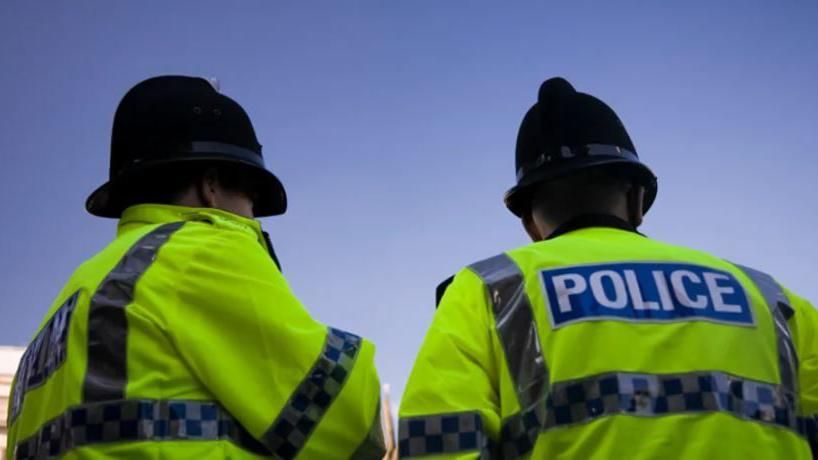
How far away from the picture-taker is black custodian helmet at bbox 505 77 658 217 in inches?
121

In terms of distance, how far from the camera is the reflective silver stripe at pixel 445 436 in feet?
7.98

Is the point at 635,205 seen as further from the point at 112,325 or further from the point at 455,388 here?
the point at 112,325

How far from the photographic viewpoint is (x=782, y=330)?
2678 millimetres

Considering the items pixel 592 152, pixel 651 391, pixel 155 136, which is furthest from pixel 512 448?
pixel 155 136

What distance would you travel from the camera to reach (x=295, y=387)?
8.32ft

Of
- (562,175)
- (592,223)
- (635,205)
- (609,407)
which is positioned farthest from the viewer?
(635,205)

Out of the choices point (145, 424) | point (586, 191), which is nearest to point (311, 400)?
point (145, 424)

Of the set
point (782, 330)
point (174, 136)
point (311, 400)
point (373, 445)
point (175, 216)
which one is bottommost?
point (373, 445)

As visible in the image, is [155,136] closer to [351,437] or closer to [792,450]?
[351,437]

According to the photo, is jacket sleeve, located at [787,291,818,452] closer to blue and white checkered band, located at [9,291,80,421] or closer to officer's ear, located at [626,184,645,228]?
officer's ear, located at [626,184,645,228]

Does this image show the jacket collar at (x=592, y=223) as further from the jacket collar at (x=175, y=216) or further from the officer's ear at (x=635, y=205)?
the jacket collar at (x=175, y=216)

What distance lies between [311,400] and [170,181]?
95 centimetres

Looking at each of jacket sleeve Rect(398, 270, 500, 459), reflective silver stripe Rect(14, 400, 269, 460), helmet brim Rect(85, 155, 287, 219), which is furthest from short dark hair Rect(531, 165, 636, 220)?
reflective silver stripe Rect(14, 400, 269, 460)

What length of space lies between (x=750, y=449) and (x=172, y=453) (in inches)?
56.9
